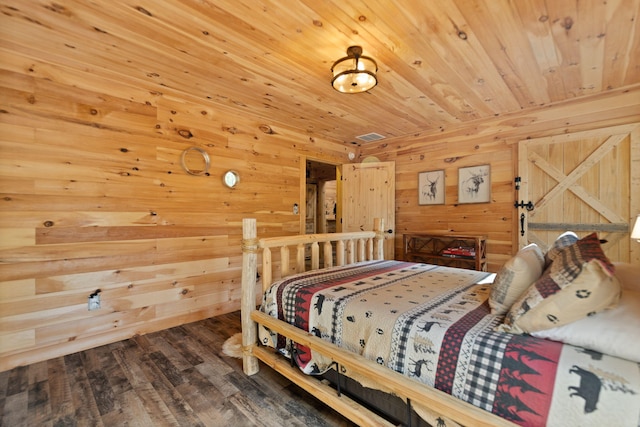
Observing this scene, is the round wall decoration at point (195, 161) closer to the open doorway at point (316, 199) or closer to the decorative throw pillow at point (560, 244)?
the decorative throw pillow at point (560, 244)

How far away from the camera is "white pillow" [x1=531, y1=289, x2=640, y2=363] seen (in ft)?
2.94

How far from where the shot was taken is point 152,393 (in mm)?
1819

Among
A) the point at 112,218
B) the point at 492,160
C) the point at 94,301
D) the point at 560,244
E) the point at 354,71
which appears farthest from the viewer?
the point at 492,160

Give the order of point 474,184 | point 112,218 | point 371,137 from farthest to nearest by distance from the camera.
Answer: point 371,137, point 474,184, point 112,218

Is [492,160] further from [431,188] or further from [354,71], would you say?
[354,71]

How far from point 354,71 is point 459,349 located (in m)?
1.96

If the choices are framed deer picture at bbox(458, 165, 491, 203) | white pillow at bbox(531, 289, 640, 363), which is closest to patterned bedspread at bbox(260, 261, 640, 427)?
white pillow at bbox(531, 289, 640, 363)

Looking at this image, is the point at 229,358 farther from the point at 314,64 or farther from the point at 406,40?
the point at 406,40

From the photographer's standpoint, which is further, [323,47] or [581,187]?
[581,187]

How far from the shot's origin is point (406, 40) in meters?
2.04

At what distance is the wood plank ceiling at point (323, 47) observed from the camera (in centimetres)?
176

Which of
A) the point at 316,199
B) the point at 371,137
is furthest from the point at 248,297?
the point at 316,199

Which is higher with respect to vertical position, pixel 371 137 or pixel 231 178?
pixel 371 137

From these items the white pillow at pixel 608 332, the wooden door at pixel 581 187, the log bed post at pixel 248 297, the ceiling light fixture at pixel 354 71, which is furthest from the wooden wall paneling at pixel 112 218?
the wooden door at pixel 581 187
